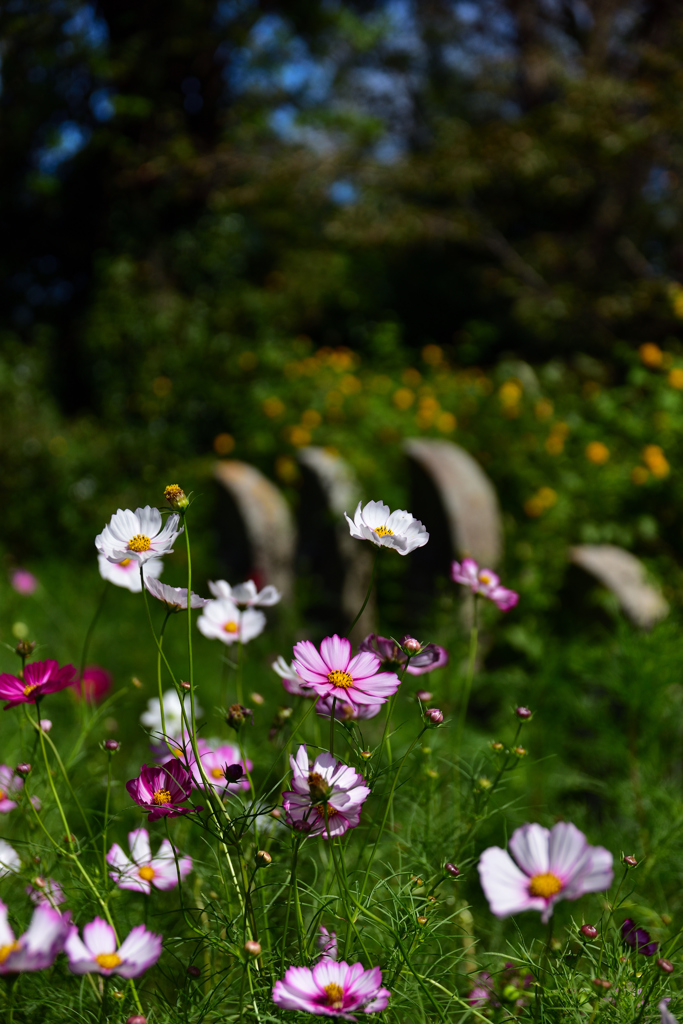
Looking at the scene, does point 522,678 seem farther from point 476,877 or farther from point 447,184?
point 447,184

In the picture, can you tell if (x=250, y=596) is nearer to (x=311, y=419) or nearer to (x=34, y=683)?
(x=34, y=683)

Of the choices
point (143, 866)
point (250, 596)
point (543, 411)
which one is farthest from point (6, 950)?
point (543, 411)

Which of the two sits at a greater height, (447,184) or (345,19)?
(345,19)

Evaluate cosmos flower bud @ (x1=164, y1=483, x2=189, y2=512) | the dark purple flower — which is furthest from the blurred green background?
cosmos flower bud @ (x1=164, y1=483, x2=189, y2=512)

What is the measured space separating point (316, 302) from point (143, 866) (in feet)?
24.4

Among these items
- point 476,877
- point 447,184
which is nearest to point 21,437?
point 447,184

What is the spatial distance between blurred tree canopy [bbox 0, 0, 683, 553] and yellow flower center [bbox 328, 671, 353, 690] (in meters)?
4.30

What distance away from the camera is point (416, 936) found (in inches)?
34.9

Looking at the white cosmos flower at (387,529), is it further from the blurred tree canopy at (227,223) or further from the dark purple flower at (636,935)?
the blurred tree canopy at (227,223)

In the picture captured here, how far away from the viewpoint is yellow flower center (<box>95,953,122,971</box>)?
66 centimetres

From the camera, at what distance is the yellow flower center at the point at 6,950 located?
2.06ft

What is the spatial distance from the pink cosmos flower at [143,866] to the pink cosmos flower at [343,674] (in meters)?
0.31

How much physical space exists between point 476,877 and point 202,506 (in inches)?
165

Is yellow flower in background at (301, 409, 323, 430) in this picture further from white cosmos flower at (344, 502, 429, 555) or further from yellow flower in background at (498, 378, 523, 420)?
white cosmos flower at (344, 502, 429, 555)
